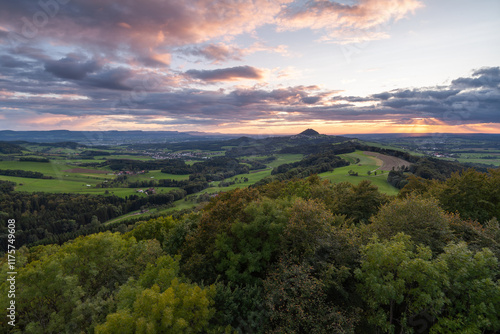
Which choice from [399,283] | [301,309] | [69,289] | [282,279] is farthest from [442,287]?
[69,289]

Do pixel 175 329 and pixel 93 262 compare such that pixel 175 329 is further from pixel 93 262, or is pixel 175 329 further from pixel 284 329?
pixel 93 262

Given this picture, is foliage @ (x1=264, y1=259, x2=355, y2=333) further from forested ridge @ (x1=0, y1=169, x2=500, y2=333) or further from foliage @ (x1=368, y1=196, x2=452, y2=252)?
foliage @ (x1=368, y1=196, x2=452, y2=252)

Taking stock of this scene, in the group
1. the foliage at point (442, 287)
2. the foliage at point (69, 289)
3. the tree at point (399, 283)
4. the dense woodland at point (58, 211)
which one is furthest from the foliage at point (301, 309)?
the dense woodland at point (58, 211)

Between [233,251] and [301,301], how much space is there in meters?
9.97

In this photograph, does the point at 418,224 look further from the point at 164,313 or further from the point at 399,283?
the point at 164,313

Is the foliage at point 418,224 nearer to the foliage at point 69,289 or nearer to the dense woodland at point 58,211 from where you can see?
the foliage at point 69,289

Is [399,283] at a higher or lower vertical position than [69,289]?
higher

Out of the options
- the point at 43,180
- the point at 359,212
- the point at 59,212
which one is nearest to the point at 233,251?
the point at 359,212

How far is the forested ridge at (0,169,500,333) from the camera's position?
14883mm

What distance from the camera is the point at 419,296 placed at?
49.0 ft

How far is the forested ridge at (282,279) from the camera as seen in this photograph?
14883mm

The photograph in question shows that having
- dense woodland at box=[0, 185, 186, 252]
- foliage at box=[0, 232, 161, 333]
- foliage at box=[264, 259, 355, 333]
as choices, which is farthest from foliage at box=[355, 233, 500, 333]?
dense woodland at box=[0, 185, 186, 252]

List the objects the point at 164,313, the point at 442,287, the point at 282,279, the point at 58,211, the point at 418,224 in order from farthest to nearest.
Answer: the point at 58,211
the point at 418,224
the point at 282,279
the point at 442,287
the point at 164,313

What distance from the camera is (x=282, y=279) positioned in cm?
1822
